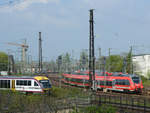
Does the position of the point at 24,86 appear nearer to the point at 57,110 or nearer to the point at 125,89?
the point at 125,89

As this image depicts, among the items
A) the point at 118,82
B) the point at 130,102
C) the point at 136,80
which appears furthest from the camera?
the point at 118,82

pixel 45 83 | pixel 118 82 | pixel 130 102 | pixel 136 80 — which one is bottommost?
pixel 130 102

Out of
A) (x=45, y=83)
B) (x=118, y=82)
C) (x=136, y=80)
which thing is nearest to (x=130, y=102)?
(x=45, y=83)

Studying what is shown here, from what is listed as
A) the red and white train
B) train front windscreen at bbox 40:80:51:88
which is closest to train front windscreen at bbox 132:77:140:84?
the red and white train

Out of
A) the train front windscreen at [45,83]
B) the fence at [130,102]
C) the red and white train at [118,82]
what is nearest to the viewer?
the fence at [130,102]

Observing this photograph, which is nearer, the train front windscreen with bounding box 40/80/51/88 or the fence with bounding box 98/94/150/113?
the fence with bounding box 98/94/150/113

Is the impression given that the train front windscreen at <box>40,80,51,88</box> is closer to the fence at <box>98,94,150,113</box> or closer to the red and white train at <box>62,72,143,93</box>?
the fence at <box>98,94,150,113</box>

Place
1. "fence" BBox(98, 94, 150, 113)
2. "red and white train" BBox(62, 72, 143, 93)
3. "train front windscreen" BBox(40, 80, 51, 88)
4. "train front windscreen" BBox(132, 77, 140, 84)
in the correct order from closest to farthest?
"fence" BBox(98, 94, 150, 113)
"train front windscreen" BBox(40, 80, 51, 88)
"red and white train" BBox(62, 72, 143, 93)
"train front windscreen" BBox(132, 77, 140, 84)

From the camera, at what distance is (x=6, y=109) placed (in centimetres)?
1653

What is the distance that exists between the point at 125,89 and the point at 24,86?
49.4 feet

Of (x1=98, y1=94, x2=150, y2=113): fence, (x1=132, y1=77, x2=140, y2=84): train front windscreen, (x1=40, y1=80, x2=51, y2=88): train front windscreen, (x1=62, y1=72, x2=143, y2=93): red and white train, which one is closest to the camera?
(x1=98, y1=94, x2=150, y2=113): fence

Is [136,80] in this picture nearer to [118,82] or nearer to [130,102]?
[118,82]

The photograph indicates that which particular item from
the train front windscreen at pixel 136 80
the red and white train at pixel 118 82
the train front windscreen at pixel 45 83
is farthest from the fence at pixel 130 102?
the train front windscreen at pixel 136 80

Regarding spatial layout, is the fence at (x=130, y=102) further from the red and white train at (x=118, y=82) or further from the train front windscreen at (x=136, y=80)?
the train front windscreen at (x=136, y=80)
